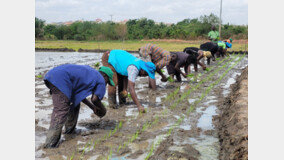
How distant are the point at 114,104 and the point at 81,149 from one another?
7.10 feet

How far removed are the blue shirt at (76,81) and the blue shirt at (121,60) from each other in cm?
133

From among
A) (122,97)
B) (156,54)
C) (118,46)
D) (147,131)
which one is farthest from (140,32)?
(147,131)

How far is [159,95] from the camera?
7.17 m

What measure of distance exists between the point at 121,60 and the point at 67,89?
1.86m

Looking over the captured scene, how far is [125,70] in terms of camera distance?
5340 millimetres

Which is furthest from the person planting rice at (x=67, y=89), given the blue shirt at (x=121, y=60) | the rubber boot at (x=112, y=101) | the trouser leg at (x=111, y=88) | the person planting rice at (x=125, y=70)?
the rubber boot at (x=112, y=101)

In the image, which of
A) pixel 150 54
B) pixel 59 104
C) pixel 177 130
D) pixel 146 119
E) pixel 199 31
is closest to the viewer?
pixel 59 104

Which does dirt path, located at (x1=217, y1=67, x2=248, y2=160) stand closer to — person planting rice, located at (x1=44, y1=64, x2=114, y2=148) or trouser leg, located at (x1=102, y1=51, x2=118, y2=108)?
person planting rice, located at (x1=44, y1=64, x2=114, y2=148)

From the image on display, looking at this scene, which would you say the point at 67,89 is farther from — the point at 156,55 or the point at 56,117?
the point at 156,55

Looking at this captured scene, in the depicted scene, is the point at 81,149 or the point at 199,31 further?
the point at 199,31

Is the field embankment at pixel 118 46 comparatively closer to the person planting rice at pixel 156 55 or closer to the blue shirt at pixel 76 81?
the person planting rice at pixel 156 55

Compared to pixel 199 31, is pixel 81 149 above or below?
below
